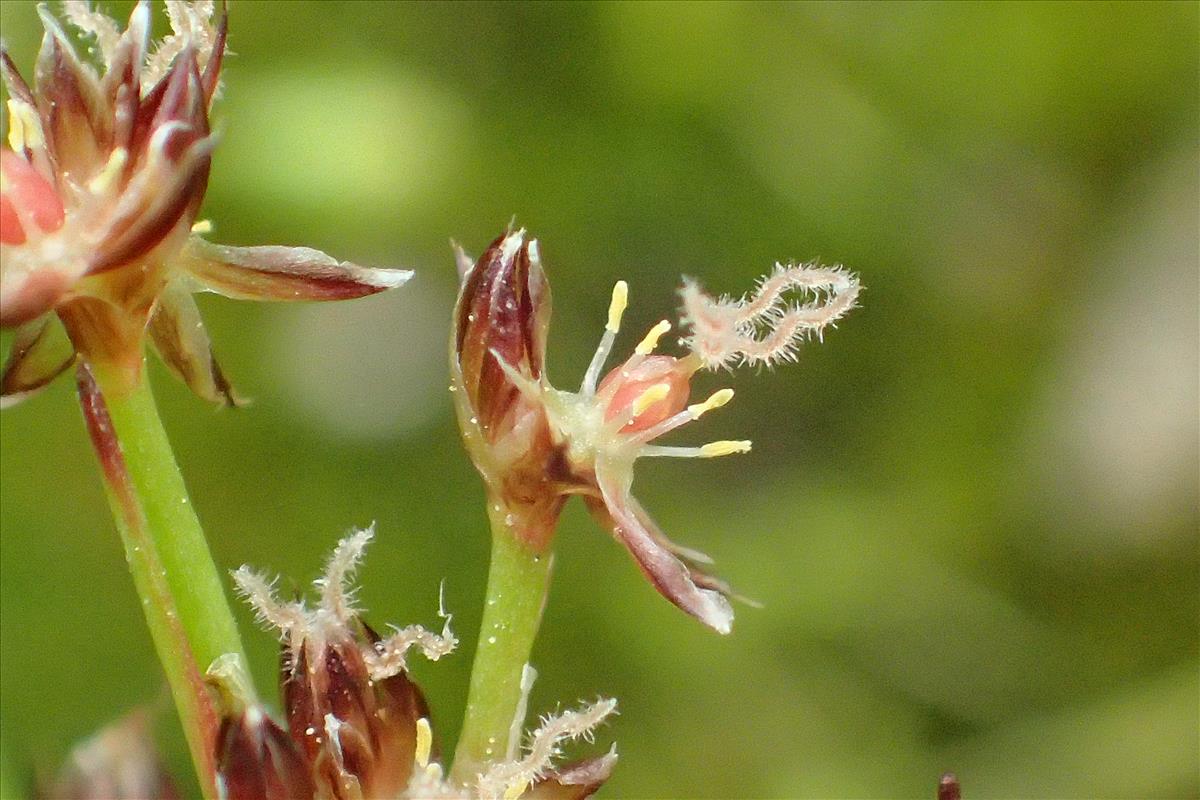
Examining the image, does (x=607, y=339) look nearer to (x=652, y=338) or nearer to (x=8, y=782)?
(x=652, y=338)

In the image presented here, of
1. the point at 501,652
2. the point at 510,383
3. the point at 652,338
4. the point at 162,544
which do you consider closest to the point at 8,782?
the point at 162,544

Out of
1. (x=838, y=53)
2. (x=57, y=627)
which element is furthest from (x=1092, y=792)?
(x=57, y=627)

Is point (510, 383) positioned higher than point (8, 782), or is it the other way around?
point (510, 383)

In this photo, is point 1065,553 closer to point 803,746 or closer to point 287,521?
point 803,746

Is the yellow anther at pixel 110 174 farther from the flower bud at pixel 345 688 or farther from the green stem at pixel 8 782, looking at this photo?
the green stem at pixel 8 782

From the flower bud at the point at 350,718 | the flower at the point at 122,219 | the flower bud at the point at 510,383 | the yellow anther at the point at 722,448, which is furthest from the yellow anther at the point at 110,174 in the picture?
the yellow anther at the point at 722,448
